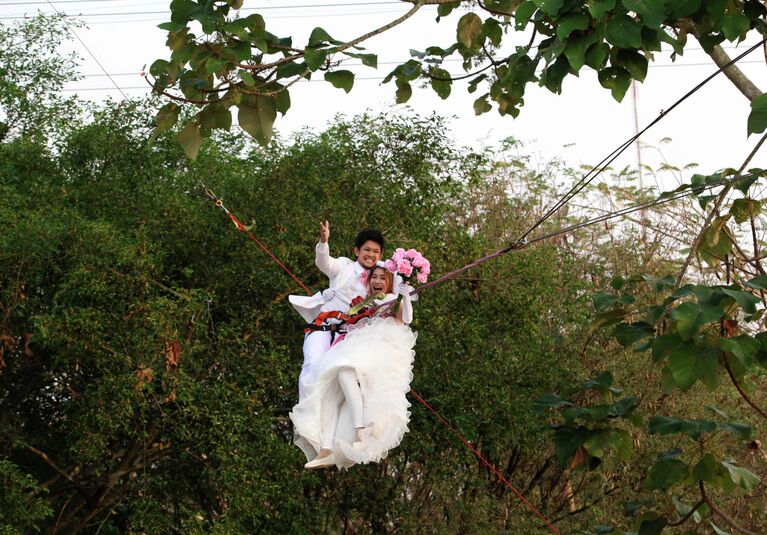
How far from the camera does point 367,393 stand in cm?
546

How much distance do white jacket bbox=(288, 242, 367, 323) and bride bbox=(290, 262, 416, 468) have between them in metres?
0.15

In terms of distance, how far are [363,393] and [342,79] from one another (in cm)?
195

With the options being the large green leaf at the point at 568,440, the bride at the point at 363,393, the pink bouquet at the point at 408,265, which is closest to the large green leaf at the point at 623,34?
the large green leaf at the point at 568,440

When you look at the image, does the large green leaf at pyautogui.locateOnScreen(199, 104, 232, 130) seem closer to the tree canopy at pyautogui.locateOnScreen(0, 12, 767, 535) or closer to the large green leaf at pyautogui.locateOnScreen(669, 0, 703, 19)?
the large green leaf at pyautogui.locateOnScreen(669, 0, 703, 19)

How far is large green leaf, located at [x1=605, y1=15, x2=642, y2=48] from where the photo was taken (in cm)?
362

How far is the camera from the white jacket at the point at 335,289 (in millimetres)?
5781

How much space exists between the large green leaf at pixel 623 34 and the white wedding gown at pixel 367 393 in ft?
7.28

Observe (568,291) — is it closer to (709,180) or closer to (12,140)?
(12,140)

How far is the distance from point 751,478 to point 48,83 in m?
8.19

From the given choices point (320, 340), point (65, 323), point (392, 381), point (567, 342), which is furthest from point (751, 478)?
point (567, 342)

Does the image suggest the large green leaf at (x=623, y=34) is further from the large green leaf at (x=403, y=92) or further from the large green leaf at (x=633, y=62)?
the large green leaf at (x=403, y=92)

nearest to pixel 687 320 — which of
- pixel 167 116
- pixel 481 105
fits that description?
pixel 167 116

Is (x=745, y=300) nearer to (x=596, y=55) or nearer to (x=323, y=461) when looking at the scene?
(x=596, y=55)

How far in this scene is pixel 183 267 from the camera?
Result: 416 inches
